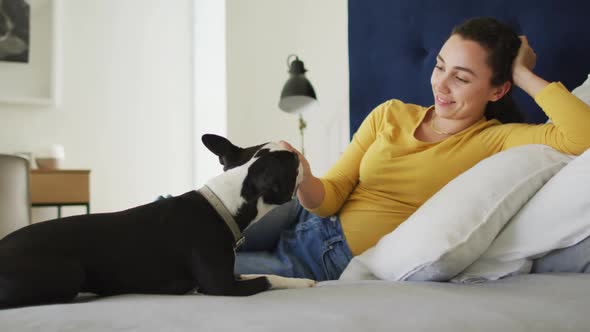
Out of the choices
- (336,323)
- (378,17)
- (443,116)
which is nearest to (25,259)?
(336,323)

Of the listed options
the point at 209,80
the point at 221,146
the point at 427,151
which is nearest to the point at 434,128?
the point at 427,151

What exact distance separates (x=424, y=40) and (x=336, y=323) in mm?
1370

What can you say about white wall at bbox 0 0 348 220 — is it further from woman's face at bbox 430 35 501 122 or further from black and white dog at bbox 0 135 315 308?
black and white dog at bbox 0 135 315 308

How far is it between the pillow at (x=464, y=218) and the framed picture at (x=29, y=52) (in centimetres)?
314

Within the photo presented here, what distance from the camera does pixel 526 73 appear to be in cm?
125

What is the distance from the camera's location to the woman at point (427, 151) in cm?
122

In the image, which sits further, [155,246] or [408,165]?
[408,165]

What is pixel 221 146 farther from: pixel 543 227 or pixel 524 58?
pixel 524 58

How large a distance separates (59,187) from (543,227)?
2.79 meters

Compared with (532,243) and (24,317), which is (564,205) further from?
(24,317)

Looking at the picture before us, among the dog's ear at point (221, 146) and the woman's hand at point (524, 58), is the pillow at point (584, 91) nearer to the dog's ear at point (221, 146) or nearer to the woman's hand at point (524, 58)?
the woman's hand at point (524, 58)

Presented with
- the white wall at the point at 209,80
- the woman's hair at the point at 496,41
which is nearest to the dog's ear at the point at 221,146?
the woman's hair at the point at 496,41

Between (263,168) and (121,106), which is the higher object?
(121,106)

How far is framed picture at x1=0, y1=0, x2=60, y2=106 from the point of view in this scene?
3434 millimetres
